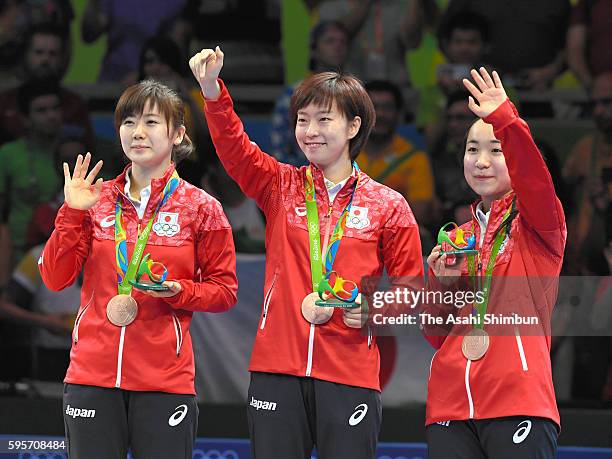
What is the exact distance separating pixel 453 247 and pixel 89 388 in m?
1.22

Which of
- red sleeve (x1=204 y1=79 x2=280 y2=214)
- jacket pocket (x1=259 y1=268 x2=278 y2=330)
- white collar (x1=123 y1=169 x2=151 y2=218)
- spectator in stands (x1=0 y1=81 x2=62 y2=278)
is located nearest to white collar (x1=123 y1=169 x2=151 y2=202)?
white collar (x1=123 y1=169 x2=151 y2=218)

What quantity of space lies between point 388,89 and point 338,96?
2720 mm

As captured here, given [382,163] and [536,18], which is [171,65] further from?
[536,18]

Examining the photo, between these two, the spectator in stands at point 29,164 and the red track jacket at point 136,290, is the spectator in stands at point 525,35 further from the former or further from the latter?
the red track jacket at point 136,290

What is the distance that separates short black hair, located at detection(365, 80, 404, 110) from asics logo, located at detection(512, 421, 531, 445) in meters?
3.35

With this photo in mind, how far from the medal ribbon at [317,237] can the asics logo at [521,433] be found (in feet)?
2.45

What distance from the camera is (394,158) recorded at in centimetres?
603

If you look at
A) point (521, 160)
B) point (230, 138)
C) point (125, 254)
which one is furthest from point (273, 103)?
point (521, 160)

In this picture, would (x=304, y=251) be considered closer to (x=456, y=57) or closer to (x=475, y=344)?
(x=475, y=344)

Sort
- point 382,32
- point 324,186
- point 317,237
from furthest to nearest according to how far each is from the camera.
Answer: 1. point 382,32
2. point 324,186
3. point 317,237

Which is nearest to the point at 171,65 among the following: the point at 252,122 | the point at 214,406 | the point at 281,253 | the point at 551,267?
the point at 252,122

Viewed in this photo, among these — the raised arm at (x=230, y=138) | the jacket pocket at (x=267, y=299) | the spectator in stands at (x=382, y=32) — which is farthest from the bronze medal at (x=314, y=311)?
the spectator in stands at (x=382, y=32)

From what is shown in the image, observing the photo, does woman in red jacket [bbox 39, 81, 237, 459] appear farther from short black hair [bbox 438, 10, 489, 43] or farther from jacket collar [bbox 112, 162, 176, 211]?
short black hair [bbox 438, 10, 489, 43]

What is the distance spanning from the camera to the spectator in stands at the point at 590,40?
6.10 m
